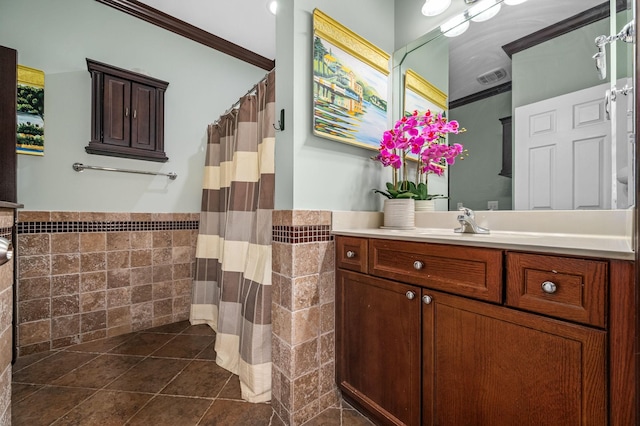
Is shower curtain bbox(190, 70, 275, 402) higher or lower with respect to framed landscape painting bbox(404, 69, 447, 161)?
lower

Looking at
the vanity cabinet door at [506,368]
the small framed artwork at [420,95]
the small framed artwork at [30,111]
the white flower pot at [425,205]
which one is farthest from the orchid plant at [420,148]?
the small framed artwork at [30,111]

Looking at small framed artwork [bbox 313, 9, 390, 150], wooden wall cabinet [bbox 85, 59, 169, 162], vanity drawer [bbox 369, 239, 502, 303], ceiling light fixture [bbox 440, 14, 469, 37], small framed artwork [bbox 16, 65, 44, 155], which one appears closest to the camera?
vanity drawer [bbox 369, 239, 502, 303]

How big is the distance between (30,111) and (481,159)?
2773 millimetres

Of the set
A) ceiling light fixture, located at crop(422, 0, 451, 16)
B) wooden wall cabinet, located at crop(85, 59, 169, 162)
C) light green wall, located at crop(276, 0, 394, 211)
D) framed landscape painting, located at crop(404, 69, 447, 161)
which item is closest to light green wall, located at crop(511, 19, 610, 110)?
framed landscape painting, located at crop(404, 69, 447, 161)

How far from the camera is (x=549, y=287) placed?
65cm

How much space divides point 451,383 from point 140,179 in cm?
241

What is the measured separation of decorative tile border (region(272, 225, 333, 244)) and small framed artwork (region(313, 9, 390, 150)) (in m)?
0.46

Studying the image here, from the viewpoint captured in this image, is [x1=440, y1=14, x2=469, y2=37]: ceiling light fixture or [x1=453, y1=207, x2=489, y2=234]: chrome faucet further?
[x1=440, y1=14, x2=469, y2=37]: ceiling light fixture

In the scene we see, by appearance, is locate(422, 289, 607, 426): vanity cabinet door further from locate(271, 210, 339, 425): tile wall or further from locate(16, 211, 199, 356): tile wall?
locate(16, 211, 199, 356): tile wall

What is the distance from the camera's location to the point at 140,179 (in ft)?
6.95

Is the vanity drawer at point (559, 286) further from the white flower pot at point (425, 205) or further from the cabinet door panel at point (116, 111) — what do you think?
the cabinet door panel at point (116, 111)

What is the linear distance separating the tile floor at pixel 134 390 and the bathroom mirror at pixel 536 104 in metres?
1.29

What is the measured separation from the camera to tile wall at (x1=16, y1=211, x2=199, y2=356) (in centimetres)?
173

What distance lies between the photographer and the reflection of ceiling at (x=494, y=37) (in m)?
1.14
